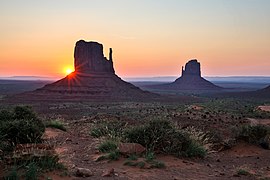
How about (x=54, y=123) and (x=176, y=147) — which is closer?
(x=176, y=147)

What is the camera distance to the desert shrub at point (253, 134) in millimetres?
14164

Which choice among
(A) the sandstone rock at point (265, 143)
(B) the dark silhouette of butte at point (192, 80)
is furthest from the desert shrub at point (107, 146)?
(B) the dark silhouette of butte at point (192, 80)

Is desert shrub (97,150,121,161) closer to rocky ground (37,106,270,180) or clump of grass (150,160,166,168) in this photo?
rocky ground (37,106,270,180)

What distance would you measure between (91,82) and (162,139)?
82.4m

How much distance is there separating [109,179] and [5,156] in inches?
93.9

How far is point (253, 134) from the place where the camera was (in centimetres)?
1423

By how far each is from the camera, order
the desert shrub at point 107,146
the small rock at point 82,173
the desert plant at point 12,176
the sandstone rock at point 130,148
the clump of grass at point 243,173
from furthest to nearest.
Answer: the desert shrub at point 107,146, the sandstone rock at point 130,148, the clump of grass at point 243,173, the small rock at point 82,173, the desert plant at point 12,176

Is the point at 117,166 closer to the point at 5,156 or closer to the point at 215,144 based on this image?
the point at 5,156

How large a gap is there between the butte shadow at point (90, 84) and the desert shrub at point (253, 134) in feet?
215

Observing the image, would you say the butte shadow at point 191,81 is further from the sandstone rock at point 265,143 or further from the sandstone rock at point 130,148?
the sandstone rock at point 130,148

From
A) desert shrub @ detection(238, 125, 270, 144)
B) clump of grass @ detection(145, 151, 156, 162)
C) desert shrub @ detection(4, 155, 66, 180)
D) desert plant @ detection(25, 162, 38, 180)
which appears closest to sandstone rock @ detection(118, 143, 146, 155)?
clump of grass @ detection(145, 151, 156, 162)

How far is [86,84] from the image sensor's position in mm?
90188

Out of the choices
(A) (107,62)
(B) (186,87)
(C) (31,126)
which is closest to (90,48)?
(A) (107,62)

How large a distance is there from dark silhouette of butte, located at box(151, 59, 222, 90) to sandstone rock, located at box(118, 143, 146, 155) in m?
150
